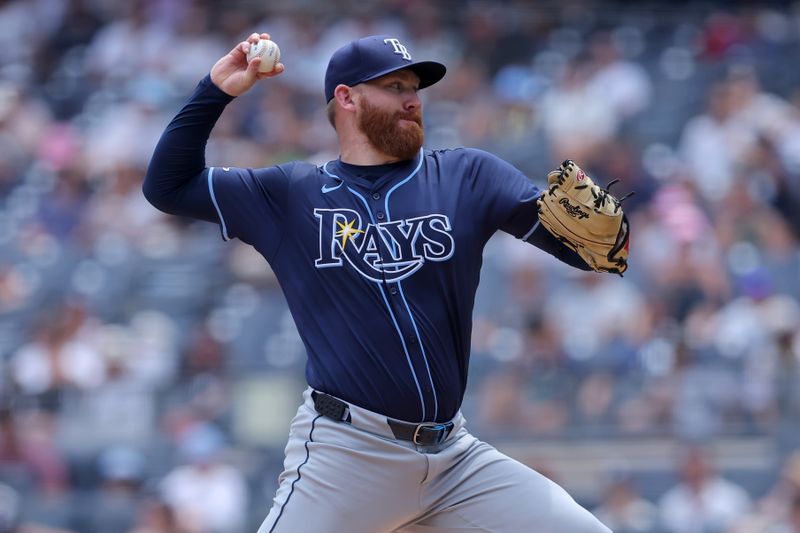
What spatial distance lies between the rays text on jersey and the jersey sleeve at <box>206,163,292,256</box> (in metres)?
0.19

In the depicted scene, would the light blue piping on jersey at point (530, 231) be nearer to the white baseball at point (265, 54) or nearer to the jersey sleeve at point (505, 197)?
the jersey sleeve at point (505, 197)

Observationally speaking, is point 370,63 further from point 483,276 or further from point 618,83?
A: point 618,83

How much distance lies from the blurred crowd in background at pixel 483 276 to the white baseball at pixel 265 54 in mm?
3402

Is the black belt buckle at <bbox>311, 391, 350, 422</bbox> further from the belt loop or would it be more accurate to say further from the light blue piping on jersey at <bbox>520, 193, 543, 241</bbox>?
the light blue piping on jersey at <bbox>520, 193, 543, 241</bbox>

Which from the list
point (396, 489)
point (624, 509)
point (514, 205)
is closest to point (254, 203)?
point (514, 205)

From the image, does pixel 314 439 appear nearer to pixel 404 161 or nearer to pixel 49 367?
pixel 404 161

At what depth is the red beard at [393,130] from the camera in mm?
3652

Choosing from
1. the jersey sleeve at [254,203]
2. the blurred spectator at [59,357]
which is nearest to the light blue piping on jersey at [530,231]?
the jersey sleeve at [254,203]

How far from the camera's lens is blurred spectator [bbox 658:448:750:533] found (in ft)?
21.9

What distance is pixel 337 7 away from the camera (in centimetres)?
1132

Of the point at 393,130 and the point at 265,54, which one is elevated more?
the point at 265,54

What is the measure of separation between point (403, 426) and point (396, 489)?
17 cm

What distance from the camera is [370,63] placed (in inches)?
145

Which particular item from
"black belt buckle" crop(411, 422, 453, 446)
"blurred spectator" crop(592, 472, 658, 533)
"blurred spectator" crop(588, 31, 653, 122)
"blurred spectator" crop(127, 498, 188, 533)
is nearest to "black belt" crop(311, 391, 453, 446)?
"black belt buckle" crop(411, 422, 453, 446)
